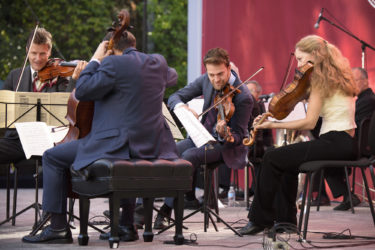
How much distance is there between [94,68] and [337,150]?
5.48 ft

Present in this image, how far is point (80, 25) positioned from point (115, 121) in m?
15.0

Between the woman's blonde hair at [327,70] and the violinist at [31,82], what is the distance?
2038mm

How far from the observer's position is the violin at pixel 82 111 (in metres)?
4.34

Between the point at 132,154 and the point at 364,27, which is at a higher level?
the point at 364,27

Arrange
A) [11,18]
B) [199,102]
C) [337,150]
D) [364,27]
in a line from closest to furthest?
[337,150] → [199,102] → [364,27] → [11,18]

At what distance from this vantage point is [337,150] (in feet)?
15.2

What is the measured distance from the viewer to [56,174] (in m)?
4.39

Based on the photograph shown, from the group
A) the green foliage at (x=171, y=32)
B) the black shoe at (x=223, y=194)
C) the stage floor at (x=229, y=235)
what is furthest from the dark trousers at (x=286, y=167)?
the green foliage at (x=171, y=32)

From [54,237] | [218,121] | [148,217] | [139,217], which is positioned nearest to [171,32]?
[139,217]

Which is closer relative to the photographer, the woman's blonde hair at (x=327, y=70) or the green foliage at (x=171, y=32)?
the woman's blonde hair at (x=327, y=70)

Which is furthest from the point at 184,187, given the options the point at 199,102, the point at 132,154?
the point at 199,102

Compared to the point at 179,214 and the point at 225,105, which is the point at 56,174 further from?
the point at 225,105

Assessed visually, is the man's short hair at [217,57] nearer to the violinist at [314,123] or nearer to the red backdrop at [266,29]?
the violinist at [314,123]

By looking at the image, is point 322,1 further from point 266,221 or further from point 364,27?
point 266,221
